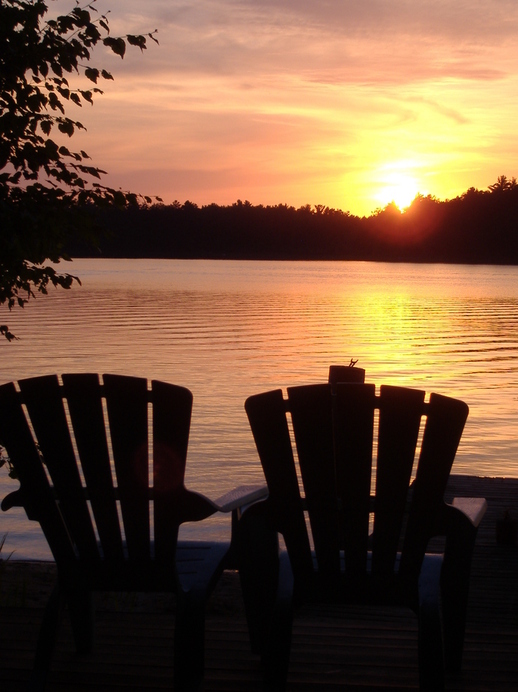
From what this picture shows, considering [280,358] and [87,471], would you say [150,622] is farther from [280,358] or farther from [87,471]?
[280,358]

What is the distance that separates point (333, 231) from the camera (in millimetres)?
129125

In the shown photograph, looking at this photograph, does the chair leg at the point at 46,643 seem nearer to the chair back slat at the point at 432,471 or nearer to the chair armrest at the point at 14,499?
the chair armrest at the point at 14,499

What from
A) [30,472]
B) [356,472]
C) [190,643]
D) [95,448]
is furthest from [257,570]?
[30,472]

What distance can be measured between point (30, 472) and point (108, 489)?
0.83 ft

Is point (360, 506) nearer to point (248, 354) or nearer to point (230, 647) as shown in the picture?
point (230, 647)

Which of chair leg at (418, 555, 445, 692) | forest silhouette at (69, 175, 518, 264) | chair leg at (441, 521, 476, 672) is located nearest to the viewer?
chair leg at (418, 555, 445, 692)

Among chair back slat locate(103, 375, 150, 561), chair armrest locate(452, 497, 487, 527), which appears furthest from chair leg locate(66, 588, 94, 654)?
chair armrest locate(452, 497, 487, 527)

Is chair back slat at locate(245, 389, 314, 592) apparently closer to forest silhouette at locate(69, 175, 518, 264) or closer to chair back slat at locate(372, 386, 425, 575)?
chair back slat at locate(372, 386, 425, 575)

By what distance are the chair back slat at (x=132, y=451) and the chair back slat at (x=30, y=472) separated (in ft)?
0.73

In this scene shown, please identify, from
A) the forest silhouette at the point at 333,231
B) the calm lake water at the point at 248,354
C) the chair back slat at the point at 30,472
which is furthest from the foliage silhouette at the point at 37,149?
the forest silhouette at the point at 333,231

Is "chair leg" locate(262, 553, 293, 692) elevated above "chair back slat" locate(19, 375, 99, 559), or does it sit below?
below

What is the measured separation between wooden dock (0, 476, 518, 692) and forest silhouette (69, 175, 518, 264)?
369 ft

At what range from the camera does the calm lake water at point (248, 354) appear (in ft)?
31.9

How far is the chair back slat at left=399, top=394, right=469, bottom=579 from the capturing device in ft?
8.10
